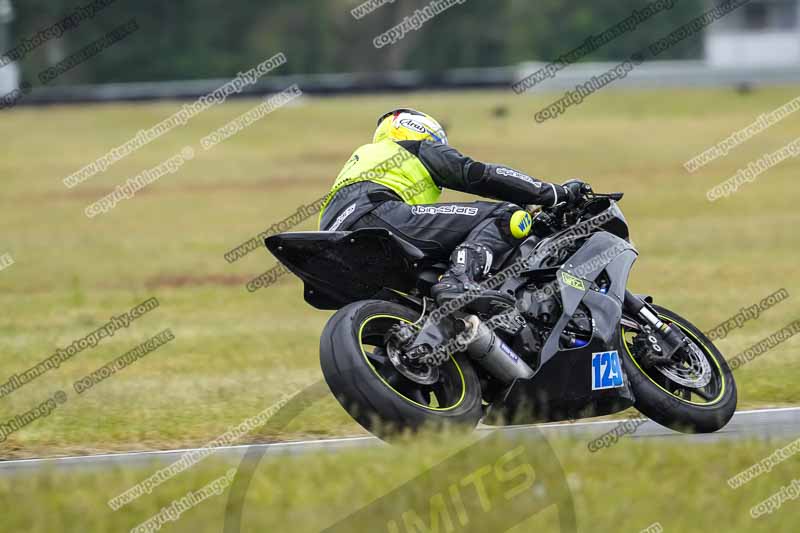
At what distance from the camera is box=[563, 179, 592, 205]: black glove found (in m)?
7.77

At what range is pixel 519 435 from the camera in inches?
257

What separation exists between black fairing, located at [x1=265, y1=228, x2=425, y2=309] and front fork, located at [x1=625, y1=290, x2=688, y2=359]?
4.43 ft

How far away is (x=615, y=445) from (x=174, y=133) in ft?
137

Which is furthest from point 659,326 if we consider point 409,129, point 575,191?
point 409,129

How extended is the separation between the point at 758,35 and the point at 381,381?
58497 mm

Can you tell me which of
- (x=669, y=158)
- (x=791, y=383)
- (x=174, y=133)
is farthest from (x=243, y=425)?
(x=174, y=133)

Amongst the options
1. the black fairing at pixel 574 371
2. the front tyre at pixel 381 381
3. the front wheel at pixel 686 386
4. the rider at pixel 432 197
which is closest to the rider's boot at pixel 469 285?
the rider at pixel 432 197

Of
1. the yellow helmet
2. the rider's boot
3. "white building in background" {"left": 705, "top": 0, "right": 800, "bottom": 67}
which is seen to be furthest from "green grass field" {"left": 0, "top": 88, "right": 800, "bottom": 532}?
"white building in background" {"left": 705, "top": 0, "right": 800, "bottom": 67}

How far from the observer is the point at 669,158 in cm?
3603

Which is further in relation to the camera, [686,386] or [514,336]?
[686,386]

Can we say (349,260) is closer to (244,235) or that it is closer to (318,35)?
(244,235)

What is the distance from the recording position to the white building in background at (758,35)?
201 feet

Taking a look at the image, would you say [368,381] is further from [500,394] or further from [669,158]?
[669,158]

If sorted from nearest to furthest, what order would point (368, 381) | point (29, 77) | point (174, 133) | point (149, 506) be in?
point (149, 506), point (368, 381), point (174, 133), point (29, 77)
